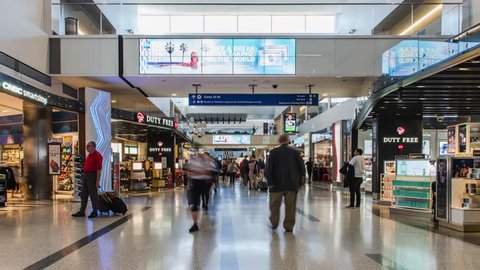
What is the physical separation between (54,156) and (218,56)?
5.95 meters

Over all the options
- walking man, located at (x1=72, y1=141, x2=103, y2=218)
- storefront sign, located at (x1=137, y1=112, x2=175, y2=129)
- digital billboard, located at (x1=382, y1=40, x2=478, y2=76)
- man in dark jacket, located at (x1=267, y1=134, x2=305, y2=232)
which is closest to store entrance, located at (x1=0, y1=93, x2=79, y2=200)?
storefront sign, located at (x1=137, y1=112, x2=175, y2=129)

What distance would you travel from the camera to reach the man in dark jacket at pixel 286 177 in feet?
24.1

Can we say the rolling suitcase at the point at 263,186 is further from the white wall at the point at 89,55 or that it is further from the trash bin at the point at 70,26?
the trash bin at the point at 70,26

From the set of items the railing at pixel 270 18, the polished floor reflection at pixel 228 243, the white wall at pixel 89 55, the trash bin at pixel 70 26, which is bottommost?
the polished floor reflection at pixel 228 243

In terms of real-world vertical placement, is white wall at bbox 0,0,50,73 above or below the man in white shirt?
above

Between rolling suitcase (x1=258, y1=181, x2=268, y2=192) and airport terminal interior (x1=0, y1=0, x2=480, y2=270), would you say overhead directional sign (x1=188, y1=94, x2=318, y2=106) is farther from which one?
rolling suitcase (x1=258, y1=181, x2=268, y2=192)

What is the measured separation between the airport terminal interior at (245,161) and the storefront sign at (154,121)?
0.14 m

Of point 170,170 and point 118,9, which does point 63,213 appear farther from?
point 170,170

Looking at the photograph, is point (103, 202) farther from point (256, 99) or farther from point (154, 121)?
point (154, 121)

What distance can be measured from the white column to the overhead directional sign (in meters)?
2.82

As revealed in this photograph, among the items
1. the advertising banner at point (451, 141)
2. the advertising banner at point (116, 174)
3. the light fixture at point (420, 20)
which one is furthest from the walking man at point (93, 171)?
the light fixture at point (420, 20)

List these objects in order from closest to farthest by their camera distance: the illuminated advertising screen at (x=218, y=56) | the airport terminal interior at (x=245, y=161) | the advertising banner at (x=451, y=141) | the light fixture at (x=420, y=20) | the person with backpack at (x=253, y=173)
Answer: the airport terminal interior at (x=245, y=161)
the advertising banner at (x=451, y=141)
the illuminated advertising screen at (x=218, y=56)
the light fixture at (x=420, y=20)
the person with backpack at (x=253, y=173)

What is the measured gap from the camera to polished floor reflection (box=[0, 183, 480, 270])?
5164 millimetres

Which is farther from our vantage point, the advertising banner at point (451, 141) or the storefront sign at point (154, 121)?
the storefront sign at point (154, 121)
